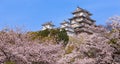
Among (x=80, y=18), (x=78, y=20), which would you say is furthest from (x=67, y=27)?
(x=80, y=18)

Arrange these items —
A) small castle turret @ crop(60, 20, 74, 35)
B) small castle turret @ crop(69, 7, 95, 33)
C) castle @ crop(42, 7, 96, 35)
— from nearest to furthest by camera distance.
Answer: small castle turret @ crop(60, 20, 74, 35) → castle @ crop(42, 7, 96, 35) → small castle turret @ crop(69, 7, 95, 33)

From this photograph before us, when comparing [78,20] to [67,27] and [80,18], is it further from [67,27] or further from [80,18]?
[67,27]

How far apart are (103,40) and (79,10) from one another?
5970cm

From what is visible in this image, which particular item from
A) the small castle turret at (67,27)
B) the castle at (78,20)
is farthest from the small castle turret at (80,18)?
the small castle turret at (67,27)

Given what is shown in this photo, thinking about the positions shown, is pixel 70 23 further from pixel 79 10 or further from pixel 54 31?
pixel 54 31

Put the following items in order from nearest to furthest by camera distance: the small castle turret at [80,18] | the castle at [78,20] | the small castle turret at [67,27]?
1. the small castle turret at [67,27]
2. the castle at [78,20]
3. the small castle turret at [80,18]

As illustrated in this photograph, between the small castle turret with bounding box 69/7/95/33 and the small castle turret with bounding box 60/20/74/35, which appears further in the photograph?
the small castle turret with bounding box 69/7/95/33

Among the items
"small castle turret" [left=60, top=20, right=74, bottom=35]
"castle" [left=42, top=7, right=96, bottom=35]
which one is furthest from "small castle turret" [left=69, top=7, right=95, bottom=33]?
"small castle turret" [left=60, top=20, right=74, bottom=35]

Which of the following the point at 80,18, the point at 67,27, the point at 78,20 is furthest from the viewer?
the point at 80,18

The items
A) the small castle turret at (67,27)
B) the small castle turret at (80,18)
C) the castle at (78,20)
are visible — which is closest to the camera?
the small castle turret at (67,27)

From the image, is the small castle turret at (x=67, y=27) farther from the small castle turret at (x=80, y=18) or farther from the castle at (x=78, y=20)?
the small castle turret at (x=80, y=18)

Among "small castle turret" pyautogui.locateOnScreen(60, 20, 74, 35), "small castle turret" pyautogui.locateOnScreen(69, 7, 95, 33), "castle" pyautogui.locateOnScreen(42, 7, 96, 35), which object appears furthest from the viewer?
"small castle turret" pyautogui.locateOnScreen(69, 7, 95, 33)

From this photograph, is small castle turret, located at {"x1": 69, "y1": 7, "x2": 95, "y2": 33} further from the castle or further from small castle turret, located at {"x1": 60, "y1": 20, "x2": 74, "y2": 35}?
small castle turret, located at {"x1": 60, "y1": 20, "x2": 74, "y2": 35}

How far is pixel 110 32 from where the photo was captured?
1722 cm
